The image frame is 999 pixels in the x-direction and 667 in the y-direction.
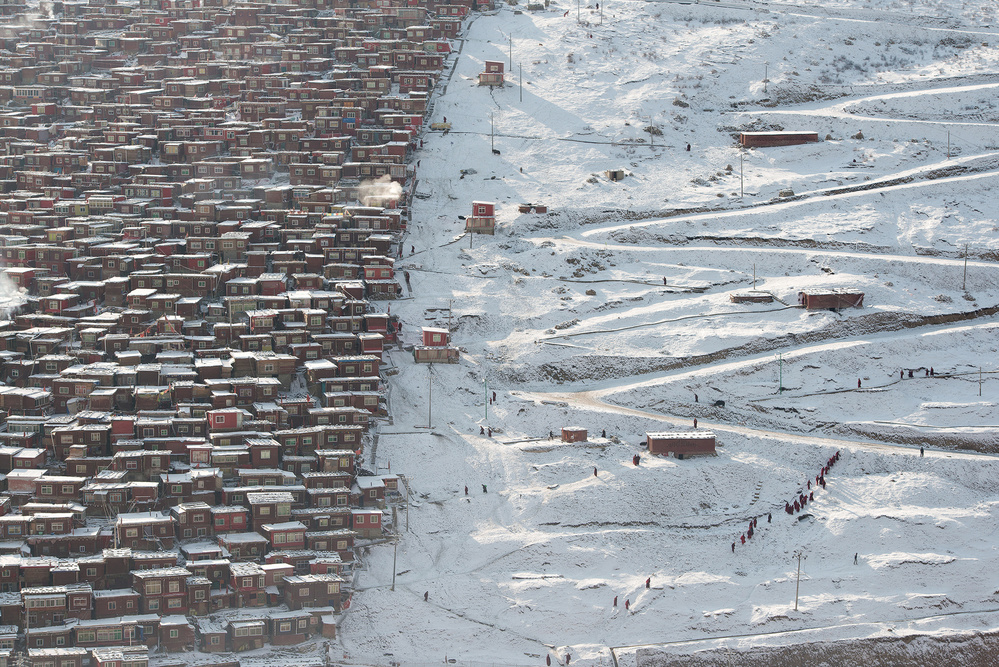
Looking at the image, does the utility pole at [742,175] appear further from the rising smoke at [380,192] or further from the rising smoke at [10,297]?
the rising smoke at [10,297]

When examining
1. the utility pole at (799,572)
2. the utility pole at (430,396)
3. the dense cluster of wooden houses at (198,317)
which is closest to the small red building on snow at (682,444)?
the utility pole at (799,572)

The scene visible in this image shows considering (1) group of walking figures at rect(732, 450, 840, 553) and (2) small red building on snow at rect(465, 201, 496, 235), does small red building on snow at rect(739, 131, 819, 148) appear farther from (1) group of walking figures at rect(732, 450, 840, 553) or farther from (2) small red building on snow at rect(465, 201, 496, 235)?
(1) group of walking figures at rect(732, 450, 840, 553)

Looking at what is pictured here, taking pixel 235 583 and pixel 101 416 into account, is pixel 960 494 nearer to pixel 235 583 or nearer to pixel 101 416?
pixel 235 583

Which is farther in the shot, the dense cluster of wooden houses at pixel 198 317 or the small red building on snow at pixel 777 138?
the small red building on snow at pixel 777 138

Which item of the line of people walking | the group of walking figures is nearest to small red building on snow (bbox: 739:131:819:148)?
the line of people walking

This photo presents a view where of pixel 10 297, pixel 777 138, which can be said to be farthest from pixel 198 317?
pixel 777 138

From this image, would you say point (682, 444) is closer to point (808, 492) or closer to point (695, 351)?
point (808, 492)
